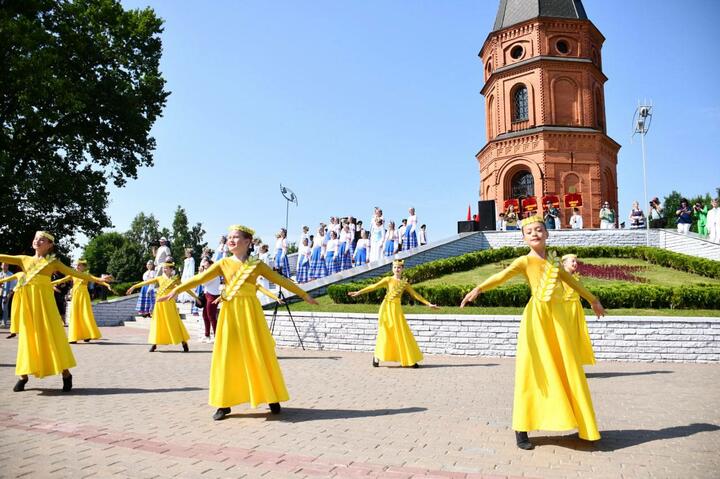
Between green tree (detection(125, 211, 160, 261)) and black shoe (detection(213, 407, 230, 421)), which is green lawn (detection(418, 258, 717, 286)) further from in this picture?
green tree (detection(125, 211, 160, 261))

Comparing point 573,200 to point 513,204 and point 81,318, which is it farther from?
point 81,318

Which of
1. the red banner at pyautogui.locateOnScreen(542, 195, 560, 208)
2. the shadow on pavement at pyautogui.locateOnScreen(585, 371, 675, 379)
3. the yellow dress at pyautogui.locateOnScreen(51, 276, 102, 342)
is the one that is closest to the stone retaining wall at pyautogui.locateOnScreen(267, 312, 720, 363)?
the shadow on pavement at pyautogui.locateOnScreen(585, 371, 675, 379)

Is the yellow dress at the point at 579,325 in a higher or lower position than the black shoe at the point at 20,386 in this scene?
higher

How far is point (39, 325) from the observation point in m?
7.53

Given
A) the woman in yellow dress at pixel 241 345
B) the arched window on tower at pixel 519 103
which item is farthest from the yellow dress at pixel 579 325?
the arched window on tower at pixel 519 103

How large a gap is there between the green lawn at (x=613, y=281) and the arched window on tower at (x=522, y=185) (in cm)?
1530

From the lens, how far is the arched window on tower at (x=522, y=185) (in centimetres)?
3788

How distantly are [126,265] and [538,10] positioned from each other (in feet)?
187

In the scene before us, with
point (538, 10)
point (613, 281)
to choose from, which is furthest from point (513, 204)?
point (613, 281)

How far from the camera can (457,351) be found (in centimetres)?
1211

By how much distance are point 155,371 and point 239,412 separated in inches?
161

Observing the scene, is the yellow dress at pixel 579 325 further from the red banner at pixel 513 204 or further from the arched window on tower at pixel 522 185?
the arched window on tower at pixel 522 185

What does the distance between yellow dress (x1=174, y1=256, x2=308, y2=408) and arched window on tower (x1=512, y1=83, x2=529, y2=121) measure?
36.9 metres

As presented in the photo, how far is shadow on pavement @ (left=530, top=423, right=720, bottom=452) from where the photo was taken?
4750 millimetres
